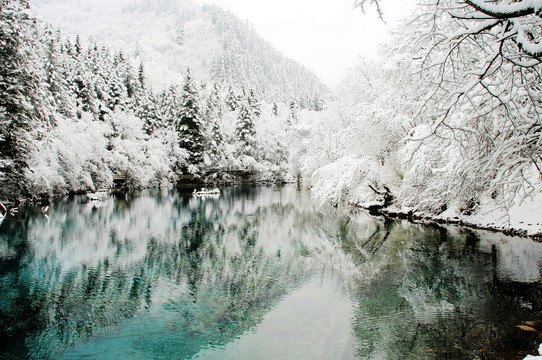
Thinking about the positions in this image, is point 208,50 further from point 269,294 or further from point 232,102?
point 269,294

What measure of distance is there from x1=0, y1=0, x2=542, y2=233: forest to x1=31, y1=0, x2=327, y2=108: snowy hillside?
46.2 meters

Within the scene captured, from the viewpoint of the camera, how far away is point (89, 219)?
18.7 meters

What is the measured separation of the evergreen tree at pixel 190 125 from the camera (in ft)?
148

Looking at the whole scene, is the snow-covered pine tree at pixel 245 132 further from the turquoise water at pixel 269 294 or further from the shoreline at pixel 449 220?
the turquoise water at pixel 269 294

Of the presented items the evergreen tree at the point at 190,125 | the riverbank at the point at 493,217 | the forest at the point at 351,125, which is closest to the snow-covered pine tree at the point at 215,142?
the forest at the point at 351,125

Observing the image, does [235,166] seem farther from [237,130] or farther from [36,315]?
[36,315]

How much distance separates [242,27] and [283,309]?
191288 mm

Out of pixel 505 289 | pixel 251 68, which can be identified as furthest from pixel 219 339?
pixel 251 68

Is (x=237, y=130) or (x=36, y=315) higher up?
(x=237, y=130)

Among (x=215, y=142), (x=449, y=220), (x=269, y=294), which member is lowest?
(x=269, y=294)

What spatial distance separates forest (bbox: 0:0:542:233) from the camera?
200 inches

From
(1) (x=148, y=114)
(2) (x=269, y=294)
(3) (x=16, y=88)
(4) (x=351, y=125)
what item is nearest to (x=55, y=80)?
(1) (x=148, y=114)

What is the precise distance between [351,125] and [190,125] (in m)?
28.5

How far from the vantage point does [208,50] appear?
151125 mm
